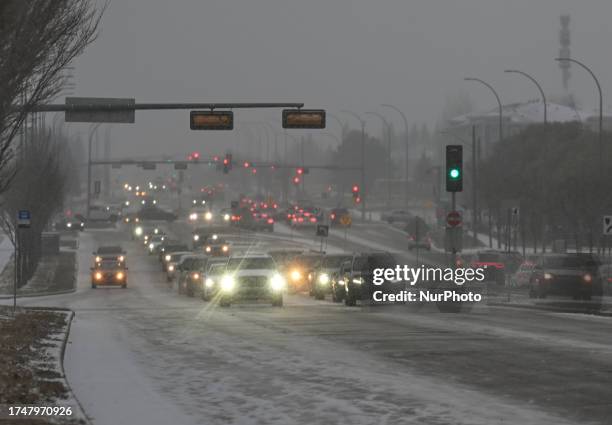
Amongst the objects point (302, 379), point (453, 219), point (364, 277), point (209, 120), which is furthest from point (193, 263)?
point (302, 379)

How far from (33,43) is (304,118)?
1830 cm

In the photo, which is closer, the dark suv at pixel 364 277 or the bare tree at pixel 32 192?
the dark suv at pixel 364 277

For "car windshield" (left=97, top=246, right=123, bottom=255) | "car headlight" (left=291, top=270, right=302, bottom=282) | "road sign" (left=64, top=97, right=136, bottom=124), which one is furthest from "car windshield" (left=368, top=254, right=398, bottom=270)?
"car windshield" (left=97, top=246, right=123, bottom=255)

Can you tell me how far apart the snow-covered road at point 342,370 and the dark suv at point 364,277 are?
884 cm

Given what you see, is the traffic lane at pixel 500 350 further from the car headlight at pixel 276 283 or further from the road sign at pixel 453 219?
the road sign at pixel 453 219

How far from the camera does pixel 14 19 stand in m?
21.5

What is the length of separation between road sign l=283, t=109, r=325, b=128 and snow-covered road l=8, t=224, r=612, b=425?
1017 cm

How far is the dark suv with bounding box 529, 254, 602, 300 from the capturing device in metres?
43.5

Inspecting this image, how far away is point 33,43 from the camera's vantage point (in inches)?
947

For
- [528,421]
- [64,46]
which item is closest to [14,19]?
[64,46]

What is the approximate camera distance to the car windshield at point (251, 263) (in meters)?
42.9

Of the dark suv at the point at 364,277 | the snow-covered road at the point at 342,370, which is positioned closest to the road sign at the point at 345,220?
the dark suv at the point at 364,277

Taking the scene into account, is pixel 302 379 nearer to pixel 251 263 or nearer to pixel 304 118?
pixel 304 118

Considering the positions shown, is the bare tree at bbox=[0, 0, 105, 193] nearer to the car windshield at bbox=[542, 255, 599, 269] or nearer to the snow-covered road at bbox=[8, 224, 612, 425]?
the snow-covered road at bbox=[8, 224, 612, 425]
